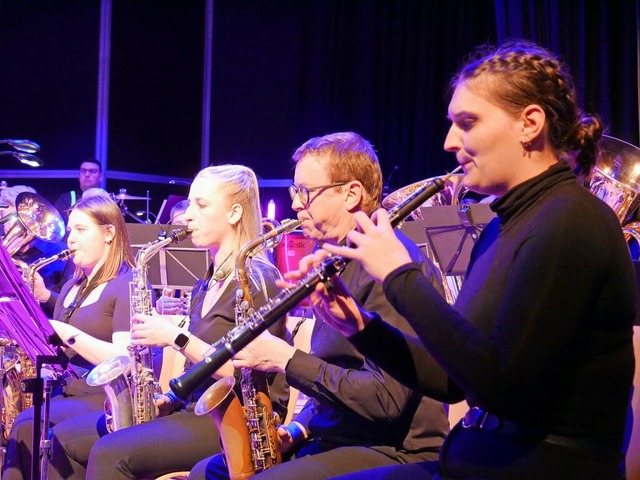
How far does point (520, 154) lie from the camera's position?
165 centimetres

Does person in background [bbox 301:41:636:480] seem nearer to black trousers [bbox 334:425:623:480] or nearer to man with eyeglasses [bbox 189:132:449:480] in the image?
black trousers [bbox 334:425:623:480]

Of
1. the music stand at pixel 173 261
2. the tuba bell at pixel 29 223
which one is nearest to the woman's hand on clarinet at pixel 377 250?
the music stand at pixel 173 261

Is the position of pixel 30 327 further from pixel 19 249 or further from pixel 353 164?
pixel 19 249

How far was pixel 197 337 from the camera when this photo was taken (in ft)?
9.70

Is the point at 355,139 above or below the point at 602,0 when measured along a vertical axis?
below

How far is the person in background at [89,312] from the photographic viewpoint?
3.54m

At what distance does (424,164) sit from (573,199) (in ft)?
24.7

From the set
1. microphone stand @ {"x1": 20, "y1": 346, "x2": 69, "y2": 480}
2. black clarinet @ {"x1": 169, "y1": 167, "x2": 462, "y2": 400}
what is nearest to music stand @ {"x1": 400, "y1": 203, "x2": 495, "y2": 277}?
microphone stand @ {"x1": 20, "y1": 346, "x2": 69, "y2": 480}

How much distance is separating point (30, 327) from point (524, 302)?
2050 mm

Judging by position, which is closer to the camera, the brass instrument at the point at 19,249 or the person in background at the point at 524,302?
the person in background at the point at 524,302

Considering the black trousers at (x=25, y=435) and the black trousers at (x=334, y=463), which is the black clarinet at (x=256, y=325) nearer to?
the black trousers at (x=334, y=463)

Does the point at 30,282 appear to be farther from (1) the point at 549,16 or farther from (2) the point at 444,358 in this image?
(1) the point at 549,16

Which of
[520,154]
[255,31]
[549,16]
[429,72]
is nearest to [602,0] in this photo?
[549,16]

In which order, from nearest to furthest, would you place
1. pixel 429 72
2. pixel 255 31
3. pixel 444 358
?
pixel 444 358 → pixel 429 72 → pixel 255 31
